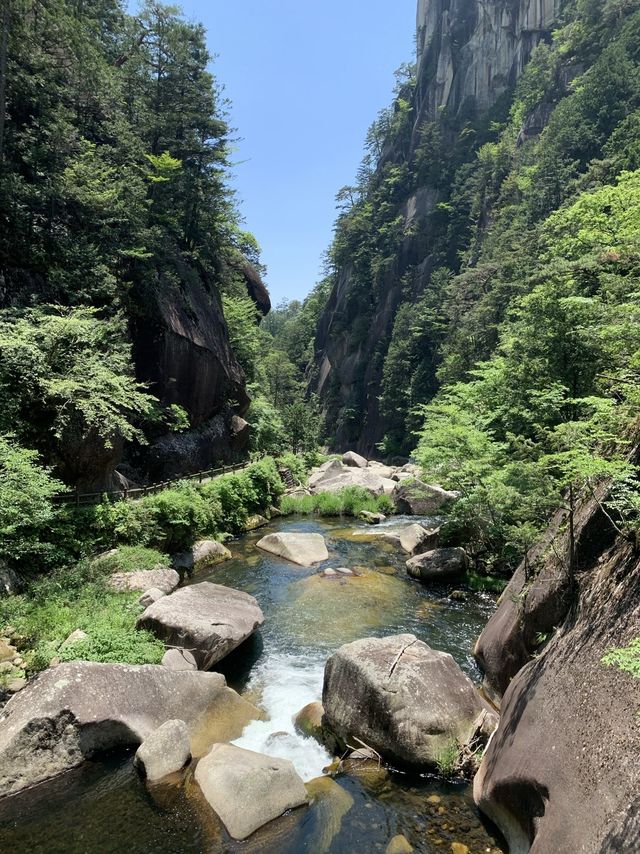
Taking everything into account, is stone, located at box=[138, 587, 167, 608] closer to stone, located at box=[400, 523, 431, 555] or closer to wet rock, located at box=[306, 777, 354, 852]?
wet rock, located at box=[306, 777, 354, 852]

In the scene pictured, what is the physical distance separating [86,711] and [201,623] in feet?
9.24

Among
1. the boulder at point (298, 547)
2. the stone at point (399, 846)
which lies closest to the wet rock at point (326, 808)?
the stone at point (399, 846)

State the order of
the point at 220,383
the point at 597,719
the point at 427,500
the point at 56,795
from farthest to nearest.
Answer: the point at 220,383 < the point at 427,500 < the point at 56,795 < the point at 597,719

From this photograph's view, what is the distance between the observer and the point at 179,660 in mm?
8898

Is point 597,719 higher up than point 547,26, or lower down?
lower down

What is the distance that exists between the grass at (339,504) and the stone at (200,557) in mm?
9658

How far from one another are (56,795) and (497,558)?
1229cm

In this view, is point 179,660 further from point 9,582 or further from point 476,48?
point 476,48

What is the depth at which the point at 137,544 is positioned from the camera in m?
14.9

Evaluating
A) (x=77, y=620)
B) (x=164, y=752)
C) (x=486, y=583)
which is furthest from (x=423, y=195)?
(x=164, y=752)

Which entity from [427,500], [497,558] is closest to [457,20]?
[427,500]

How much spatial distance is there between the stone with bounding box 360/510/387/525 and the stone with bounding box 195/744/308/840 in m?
18.4

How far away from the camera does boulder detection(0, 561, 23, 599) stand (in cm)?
1044

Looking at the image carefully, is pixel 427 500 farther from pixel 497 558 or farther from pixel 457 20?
pixel 457 20
